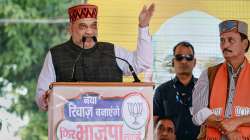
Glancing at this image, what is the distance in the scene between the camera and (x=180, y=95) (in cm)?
485

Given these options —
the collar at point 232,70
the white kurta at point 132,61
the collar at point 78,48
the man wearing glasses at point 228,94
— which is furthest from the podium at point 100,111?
the collar at point 232,70

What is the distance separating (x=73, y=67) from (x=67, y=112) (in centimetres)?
68

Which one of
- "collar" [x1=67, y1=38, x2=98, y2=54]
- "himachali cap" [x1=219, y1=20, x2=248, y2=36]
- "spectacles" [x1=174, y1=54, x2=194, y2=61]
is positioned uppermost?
"himachali cap" [x1=219, y1=20, x2=248, y2=36]

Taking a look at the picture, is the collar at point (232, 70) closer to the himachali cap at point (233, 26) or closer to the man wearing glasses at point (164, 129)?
the himachali cap at point (233, 26)

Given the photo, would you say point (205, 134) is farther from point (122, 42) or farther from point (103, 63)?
point (122, 42)

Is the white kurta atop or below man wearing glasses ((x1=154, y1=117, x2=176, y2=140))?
atop

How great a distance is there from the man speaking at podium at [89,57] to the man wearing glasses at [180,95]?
1015 mm

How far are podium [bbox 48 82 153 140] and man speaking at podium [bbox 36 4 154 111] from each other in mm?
534

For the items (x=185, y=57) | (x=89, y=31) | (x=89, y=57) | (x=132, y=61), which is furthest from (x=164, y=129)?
(x=89, y=31)

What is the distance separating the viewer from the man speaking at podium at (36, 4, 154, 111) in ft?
12.2

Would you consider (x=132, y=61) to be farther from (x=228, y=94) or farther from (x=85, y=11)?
(x=228, y=94)

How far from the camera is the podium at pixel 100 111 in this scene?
3.13 m

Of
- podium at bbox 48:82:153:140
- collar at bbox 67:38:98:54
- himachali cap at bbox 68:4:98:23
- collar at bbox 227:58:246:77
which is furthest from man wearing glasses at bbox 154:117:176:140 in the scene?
podium at bbox 48:82:153:140

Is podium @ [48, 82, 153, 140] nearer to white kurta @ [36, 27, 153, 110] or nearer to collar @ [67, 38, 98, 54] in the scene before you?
white kurta @ [36, 27, 153, 110]
